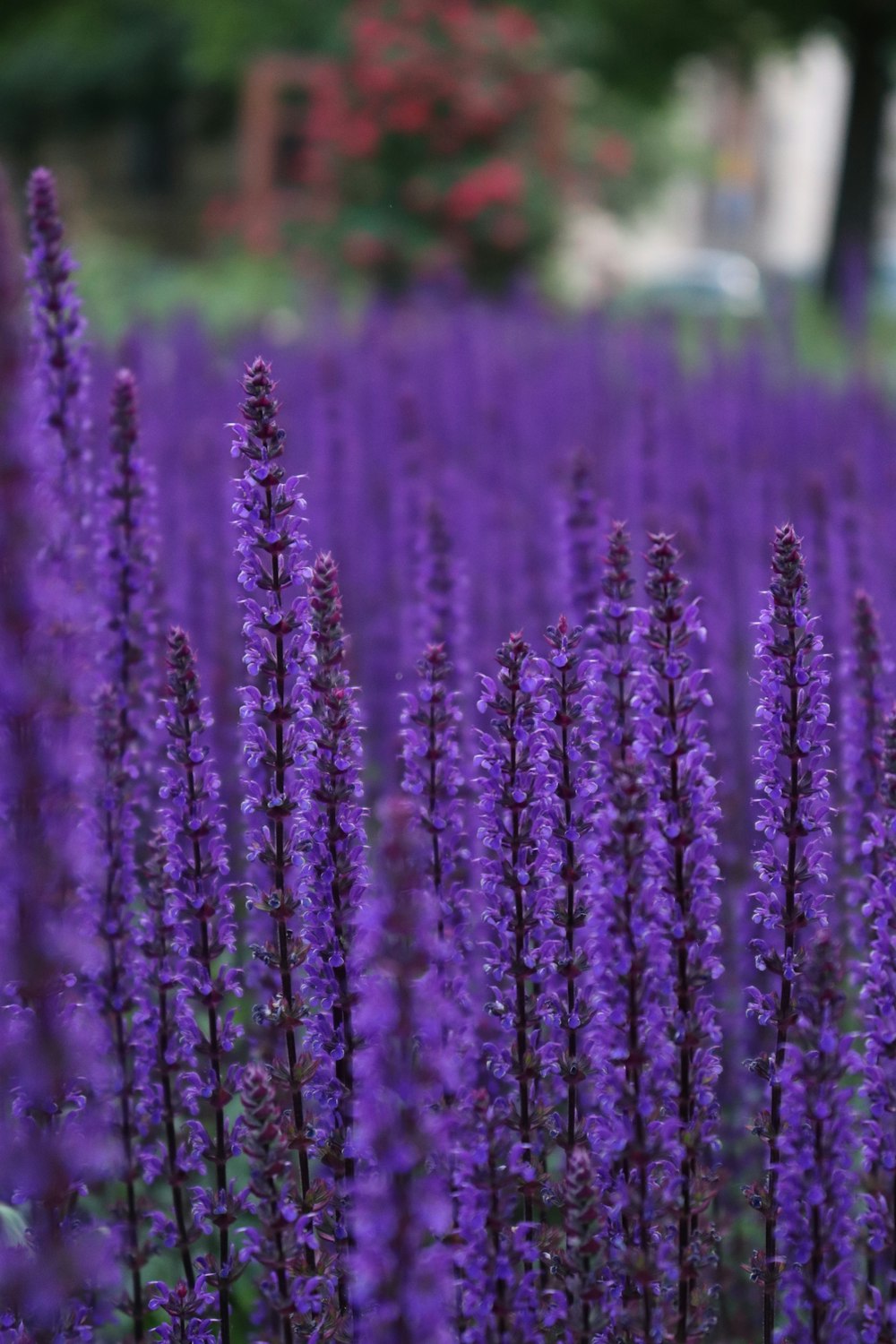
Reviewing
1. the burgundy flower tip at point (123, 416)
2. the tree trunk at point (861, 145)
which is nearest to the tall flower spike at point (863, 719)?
the burgundy flower tip at point (123, 416)

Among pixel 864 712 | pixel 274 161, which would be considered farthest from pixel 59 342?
pixel 274 161

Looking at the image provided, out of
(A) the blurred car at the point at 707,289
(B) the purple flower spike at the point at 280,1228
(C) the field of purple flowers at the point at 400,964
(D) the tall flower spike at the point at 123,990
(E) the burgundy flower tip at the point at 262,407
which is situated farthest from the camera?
(A) the blurred car at the point at 707,289

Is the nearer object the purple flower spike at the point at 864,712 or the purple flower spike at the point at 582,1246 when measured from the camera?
the purple flower spike at the point at 582,1246

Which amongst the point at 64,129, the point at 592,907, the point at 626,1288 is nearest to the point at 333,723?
the point at 592,907

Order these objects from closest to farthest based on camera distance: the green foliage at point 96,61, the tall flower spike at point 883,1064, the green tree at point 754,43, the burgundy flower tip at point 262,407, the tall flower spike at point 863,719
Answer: the tall flower spike at point 883,1064, the burgundy flower tip at point 262,407, the tall flower spike at point 863,719, the green tree at point 754,43, the green foliage at point 96,61

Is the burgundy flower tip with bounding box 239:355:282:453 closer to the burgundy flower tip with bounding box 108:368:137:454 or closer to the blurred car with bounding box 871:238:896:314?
the burgundy flower tip with bounding box 108:368:137:454

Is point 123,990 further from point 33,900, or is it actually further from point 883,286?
point 883,286

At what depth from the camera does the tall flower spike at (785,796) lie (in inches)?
91.9

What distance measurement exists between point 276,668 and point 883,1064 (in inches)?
41.1

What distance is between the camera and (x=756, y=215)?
2557 inches

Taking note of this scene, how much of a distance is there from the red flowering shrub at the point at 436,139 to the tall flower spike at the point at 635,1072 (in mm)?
14271

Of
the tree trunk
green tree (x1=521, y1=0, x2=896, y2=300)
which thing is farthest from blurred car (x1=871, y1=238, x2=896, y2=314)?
green tree (x1=521, y1=0, x2=896, y2=300)

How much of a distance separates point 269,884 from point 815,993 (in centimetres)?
136

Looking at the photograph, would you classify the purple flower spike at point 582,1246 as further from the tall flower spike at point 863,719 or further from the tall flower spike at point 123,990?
the tall flower spike at point 863,719
